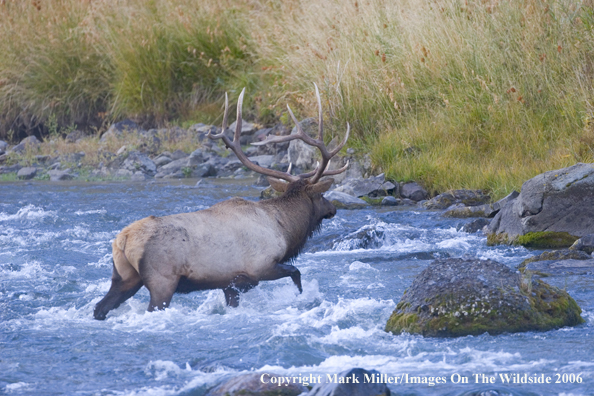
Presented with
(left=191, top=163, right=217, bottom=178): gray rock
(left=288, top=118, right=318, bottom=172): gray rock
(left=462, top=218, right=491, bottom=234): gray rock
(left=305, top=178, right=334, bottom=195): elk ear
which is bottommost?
(left=191, top=163, right=217, bottom=178): gray rock

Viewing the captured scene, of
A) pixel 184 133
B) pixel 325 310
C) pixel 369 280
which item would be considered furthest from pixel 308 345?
pixel 184 133

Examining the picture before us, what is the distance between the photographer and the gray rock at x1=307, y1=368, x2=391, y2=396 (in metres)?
3.56

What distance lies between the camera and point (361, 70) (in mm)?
11688

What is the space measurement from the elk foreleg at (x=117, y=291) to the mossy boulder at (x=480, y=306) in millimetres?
1793

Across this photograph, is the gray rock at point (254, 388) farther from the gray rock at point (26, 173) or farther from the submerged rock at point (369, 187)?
the gray rock at point (26, 173)

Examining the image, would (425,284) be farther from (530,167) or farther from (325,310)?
(530,167)

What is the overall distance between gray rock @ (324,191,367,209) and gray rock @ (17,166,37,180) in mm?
5984

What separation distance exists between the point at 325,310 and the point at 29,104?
12344 mm

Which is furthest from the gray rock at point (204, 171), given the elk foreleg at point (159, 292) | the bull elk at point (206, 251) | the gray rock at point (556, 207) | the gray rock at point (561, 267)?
the elk foreleg at point (159, 292)

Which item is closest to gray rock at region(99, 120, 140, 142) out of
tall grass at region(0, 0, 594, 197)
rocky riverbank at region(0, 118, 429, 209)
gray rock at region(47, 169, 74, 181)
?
rocky riverbank at region(0, 118, 429, 209)

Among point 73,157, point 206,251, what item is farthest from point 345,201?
point 73,157

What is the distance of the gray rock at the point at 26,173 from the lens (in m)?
13.3

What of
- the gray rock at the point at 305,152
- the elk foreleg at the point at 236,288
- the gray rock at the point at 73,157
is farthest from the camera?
the gray rock at the point at 73,157

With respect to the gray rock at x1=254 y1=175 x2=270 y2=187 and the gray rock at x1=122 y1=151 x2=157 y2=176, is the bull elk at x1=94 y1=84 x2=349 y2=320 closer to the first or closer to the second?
the gray rock at x1=254 y1=175 x2=270 y2=187
